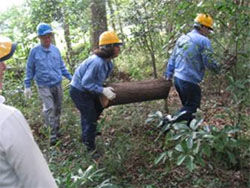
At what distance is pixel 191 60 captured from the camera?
4.88 meters

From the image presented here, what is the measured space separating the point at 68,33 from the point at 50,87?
2.91 m

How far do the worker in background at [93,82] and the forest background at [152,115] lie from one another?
347 mm

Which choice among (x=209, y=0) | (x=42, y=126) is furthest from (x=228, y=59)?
(x=42, y=126)

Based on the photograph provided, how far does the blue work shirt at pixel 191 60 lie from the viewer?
4546 millimetres

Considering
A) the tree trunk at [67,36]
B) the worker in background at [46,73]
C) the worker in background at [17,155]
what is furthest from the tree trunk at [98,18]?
the worker in background at [17,155]

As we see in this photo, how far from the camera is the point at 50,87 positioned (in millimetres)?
5949

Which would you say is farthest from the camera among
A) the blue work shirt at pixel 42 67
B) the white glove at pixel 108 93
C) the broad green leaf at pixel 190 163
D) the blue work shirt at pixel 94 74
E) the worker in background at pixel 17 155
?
the blue work shirt at pixel 42 67

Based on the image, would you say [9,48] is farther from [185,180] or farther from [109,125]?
[109,125]

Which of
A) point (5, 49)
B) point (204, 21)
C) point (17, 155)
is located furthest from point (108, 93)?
point (17, 155)

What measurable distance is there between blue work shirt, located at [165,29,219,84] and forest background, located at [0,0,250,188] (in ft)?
0.57

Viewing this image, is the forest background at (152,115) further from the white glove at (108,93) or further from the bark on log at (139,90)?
the bark on log at (139,90)

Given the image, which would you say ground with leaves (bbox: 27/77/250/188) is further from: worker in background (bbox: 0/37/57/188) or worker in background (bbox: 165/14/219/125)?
worker in background (bbox: 0/37/57/188)

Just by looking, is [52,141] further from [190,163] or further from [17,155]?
[17,155]

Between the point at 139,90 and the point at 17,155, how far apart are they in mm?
4016
